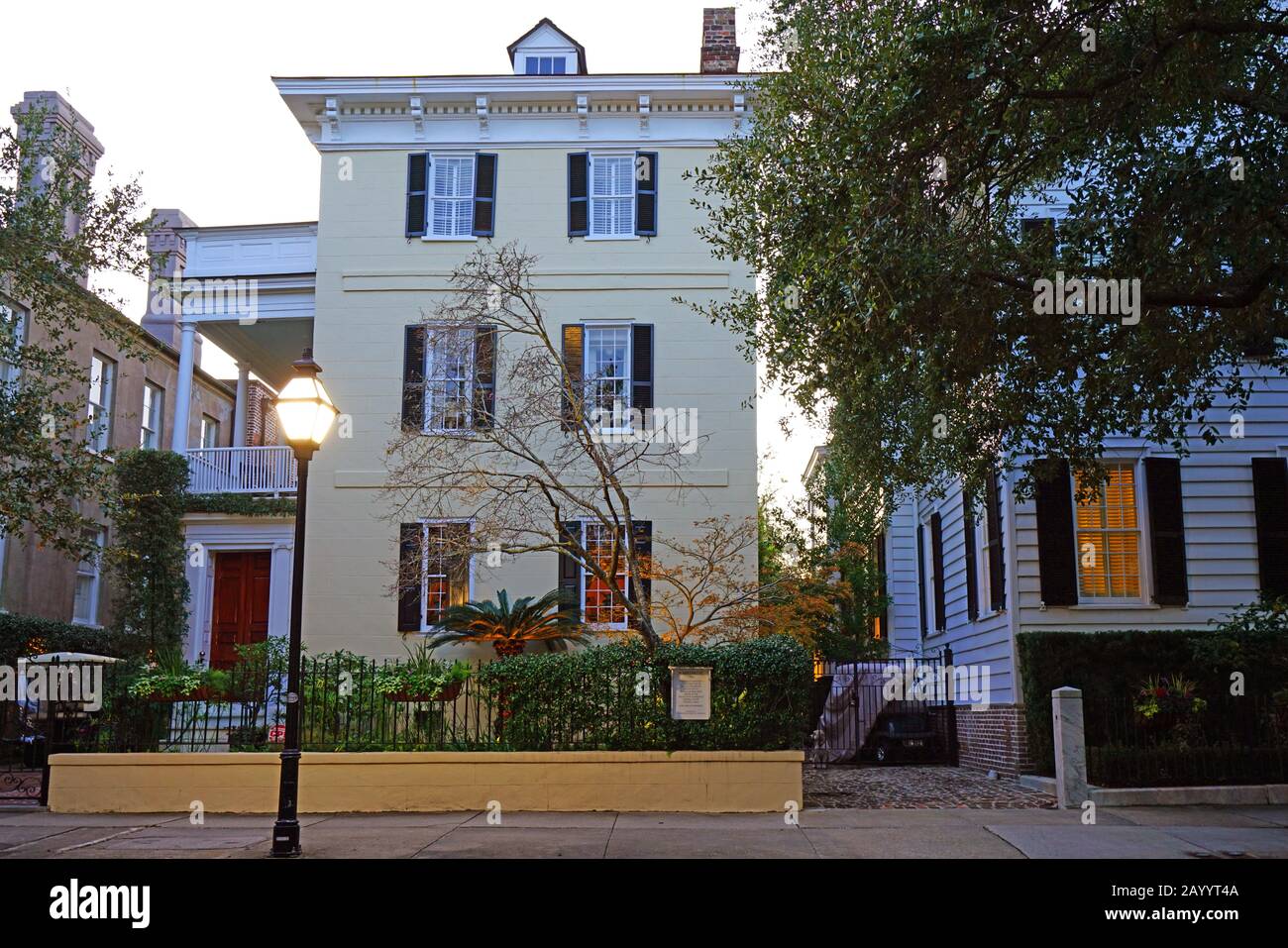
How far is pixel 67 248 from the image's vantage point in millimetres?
15461

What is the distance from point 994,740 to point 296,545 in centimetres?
1140

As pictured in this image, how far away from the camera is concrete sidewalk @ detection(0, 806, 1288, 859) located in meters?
10.1

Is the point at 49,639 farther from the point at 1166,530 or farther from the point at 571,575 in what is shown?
the point at 1166,530

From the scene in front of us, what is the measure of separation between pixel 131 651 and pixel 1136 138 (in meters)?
17.0

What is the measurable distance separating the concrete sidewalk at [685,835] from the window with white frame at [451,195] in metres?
11.0

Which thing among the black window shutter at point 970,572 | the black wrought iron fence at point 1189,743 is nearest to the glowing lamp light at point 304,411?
the black wrought iron fence at point 1189,743

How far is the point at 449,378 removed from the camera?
17453 mm

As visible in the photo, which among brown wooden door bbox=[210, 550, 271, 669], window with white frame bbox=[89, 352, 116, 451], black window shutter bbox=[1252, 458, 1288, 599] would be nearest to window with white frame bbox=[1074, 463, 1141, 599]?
black window shutter bbox=[1252, 458, 1288, 599]

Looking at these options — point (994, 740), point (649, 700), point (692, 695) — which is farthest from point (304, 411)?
point (994, 740)

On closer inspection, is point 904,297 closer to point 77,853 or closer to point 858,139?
point 858,139

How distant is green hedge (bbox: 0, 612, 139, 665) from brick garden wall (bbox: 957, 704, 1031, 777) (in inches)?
549

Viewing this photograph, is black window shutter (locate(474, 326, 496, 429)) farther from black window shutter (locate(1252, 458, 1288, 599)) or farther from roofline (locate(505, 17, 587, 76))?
black window shutter (locate(1252, 458, 1288, 599))

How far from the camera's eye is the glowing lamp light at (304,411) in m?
10.4

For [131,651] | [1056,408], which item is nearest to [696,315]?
[1056,408]
